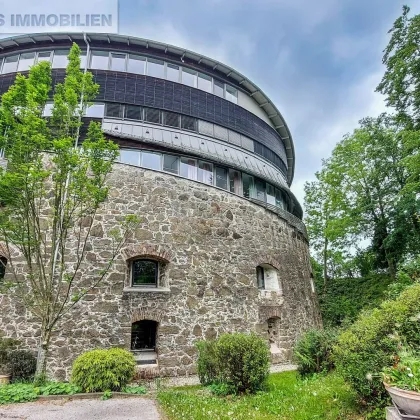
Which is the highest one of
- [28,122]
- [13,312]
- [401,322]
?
[28,122]

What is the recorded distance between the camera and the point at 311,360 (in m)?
7.16

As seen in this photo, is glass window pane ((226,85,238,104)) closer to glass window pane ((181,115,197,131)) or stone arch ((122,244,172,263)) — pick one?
glass window pane ((181,115,197,131))

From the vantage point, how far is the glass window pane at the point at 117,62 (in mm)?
13266

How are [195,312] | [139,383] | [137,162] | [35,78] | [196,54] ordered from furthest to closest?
[196,54] → [137,162] → [195,312] → [139,383] → [35,78]

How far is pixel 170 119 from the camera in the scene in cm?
1295

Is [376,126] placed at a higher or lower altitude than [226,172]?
higher

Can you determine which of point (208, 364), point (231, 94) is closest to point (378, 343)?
point (208, 364)

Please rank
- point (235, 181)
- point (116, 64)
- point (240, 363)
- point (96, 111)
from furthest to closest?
point (116, 64), point (235, 181), point (96, 111), point (240, 363)

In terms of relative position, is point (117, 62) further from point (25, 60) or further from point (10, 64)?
point (10, 64)

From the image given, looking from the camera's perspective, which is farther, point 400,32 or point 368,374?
point 400,32

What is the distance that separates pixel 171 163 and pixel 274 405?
9075 millimetres

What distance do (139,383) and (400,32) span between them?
18263 mm

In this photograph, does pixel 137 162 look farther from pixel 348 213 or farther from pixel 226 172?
pixel 348 213

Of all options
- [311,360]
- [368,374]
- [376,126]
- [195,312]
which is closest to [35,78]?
[195,312]
